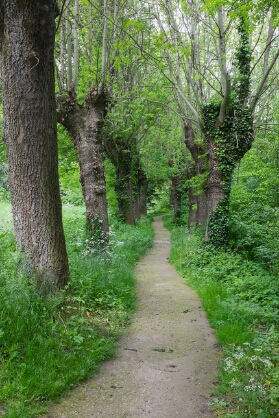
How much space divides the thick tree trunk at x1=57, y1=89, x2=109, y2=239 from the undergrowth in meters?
3.35

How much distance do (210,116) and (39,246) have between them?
7.49 meters

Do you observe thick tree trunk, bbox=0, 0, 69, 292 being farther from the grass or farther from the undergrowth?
the undergrowth

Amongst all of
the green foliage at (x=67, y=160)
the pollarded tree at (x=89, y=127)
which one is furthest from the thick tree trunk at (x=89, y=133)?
the green foliage at (x=67, y=160)

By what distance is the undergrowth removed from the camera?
2.90 meters

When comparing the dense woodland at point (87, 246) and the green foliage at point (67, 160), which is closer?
the dense woodland at point (87, 246)

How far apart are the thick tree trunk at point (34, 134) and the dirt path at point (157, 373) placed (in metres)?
1.51

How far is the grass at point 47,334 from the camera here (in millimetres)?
3064

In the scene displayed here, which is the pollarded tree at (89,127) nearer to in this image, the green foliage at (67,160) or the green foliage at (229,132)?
the green foliage at (67,160)

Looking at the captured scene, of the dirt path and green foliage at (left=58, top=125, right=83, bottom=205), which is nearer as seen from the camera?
the dirt path

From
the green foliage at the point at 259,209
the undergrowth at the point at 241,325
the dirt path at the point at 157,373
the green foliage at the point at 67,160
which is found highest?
the green foliage at the point at 67,160

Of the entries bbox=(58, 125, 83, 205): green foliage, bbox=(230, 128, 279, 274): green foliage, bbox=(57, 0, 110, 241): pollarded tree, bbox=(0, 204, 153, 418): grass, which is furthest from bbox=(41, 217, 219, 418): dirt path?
bbox=(58, 125, 83, 205): green foliage

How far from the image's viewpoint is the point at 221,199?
9805 millimetres

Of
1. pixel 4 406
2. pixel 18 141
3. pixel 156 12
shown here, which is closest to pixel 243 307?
pixel 4 406

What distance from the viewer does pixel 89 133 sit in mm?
8227
